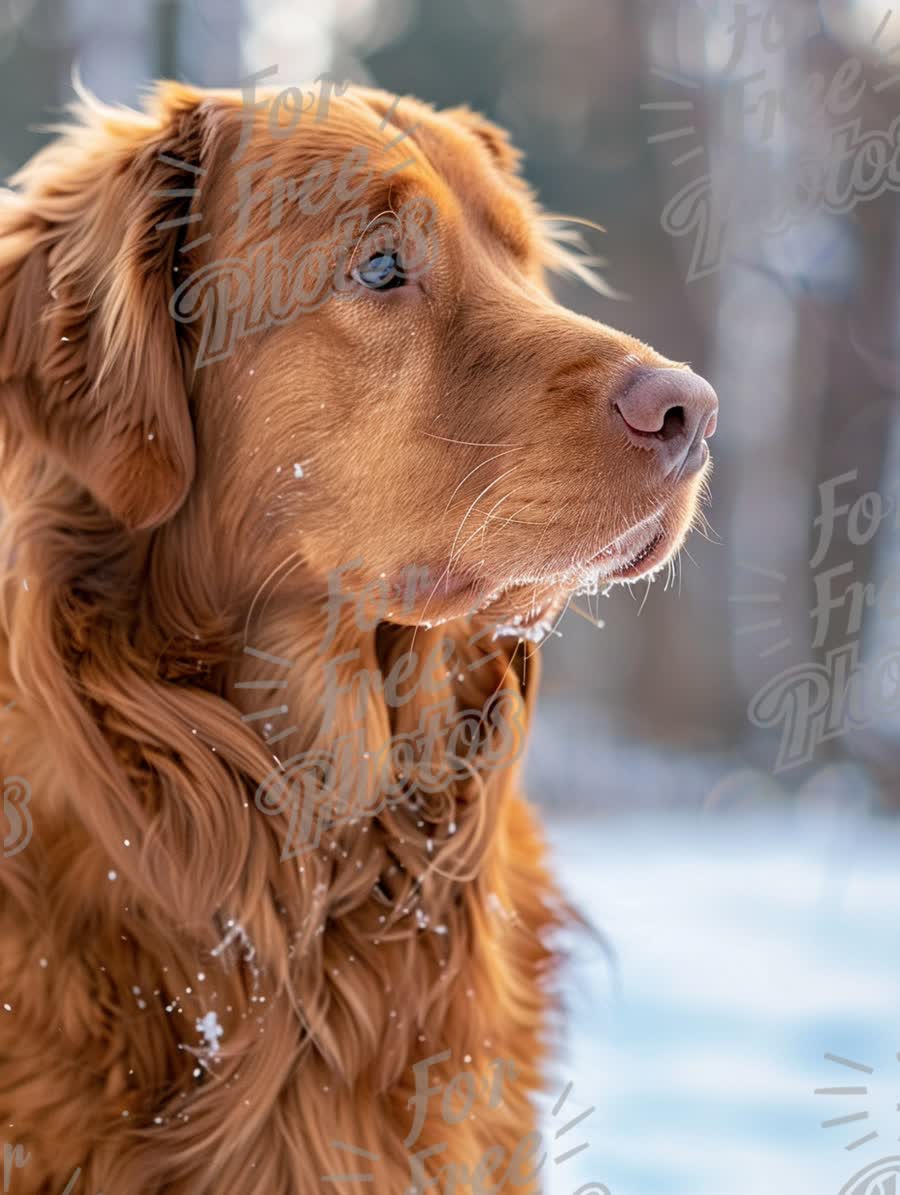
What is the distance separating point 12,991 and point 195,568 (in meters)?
0.84

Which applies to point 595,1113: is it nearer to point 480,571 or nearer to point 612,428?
point 480,571

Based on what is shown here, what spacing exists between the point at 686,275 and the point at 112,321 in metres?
5.19

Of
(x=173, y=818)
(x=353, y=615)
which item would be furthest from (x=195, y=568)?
(x=173, y=818)

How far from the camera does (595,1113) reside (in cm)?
322

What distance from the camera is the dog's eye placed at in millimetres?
2227

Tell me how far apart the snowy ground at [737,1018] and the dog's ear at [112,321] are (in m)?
1.43

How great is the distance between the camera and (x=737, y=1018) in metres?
3.99
